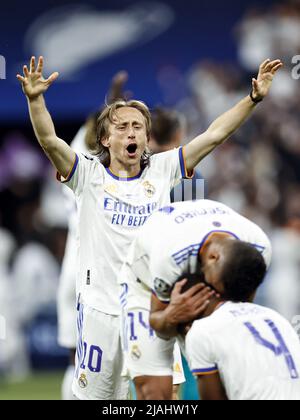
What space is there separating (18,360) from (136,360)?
7302 millimetres

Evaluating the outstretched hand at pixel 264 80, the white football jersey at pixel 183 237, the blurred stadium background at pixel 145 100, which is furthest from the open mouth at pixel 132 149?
the blurred stadium background at pixel 145 100

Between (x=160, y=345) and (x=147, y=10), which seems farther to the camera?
(x=147, y=10)

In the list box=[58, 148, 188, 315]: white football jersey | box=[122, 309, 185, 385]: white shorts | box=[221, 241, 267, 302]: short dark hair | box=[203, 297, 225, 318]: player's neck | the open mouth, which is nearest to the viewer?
box=[221, 241, 267, 302]: short dark hair

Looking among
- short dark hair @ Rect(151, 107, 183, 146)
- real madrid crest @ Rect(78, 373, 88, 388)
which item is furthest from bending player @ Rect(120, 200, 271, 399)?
short dark hair @ Rect(151, 107, 183, 146)

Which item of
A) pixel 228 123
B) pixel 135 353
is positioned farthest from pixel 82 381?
pixel 228 123

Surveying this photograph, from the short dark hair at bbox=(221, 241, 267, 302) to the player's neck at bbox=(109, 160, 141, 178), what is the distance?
1607 millimetres

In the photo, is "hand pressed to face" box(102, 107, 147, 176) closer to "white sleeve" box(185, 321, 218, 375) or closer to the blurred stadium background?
"white sleeve" box(185, 321, 218, 375)

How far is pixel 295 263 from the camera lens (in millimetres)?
12289

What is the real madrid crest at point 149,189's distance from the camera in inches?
224

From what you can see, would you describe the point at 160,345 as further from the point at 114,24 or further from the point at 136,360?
the point at 114,24

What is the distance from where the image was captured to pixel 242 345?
13.5ft

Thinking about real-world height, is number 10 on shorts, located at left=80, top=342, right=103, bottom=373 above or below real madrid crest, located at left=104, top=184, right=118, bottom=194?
below

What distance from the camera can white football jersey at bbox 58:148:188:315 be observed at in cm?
563
